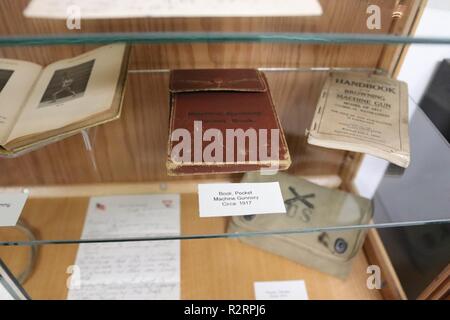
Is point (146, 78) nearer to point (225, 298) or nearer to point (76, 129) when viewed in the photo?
point (76, 129)

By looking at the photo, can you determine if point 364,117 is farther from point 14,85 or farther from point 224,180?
point 14,85

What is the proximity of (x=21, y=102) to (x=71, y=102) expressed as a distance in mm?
88

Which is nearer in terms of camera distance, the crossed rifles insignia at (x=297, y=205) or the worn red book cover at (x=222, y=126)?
the worn red book cover at (x=222, y=126)

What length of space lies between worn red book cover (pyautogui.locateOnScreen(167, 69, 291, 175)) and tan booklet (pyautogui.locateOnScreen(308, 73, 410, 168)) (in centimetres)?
9

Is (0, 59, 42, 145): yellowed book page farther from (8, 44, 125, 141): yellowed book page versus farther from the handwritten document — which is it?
the handwritten document

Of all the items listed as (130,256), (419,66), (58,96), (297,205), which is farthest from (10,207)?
(419,66)

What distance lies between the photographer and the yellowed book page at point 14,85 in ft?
1.63

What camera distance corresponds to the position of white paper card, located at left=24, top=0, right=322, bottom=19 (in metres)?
0.51

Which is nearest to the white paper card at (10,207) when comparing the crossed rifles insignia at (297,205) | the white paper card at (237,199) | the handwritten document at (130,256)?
the handwritten document at (130,256)

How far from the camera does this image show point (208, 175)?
702 millimetres

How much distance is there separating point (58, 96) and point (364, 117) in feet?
1.52

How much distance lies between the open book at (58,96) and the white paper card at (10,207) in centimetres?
10

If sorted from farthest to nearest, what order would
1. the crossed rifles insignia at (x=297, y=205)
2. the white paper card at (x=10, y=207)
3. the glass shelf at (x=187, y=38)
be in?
the crossed rifles insignia at (x=297, y=205) < the white paper card at (x=10, y=207) < the glass shelf at (x=187, y=38)

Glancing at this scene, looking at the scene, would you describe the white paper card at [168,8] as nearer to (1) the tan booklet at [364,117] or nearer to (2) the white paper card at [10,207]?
(1) the tan booklet at [364,117]
